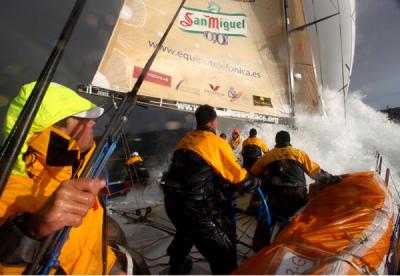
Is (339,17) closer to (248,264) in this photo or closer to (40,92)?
(248,264)

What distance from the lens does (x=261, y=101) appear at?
15.8 feet

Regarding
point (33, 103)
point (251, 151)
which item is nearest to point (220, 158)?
point (33, 103)

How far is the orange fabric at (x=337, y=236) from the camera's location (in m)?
1.49

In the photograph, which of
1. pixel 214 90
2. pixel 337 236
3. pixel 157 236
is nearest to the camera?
pixel 337 236

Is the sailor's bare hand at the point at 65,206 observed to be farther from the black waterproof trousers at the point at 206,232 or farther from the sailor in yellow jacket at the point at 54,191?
the black waterproof trousers at the point at 206,232

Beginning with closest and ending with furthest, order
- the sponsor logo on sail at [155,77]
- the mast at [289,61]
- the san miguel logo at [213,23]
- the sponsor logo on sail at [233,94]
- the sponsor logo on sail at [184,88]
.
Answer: the sponsor logo on sail at [155,77], the sponsor logo on sail at [184,88], the san miguel logo at [213,23], the sponsor logo on sail at [233,94], the mast at [289,61]

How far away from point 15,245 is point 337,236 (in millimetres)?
1774

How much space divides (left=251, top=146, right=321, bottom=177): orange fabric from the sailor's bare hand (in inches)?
100

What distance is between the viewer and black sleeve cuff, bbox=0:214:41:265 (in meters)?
0.81

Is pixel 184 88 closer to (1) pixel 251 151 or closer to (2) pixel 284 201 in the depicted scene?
(2) pixel 284 201

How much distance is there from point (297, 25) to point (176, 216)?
4.87m

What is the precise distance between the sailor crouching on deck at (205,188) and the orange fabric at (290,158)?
0.90 meters

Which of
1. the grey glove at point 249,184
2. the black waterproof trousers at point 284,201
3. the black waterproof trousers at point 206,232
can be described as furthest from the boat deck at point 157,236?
the grey glove at point 249,184

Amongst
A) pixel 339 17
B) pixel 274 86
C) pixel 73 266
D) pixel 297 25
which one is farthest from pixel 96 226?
pixel 339 17
